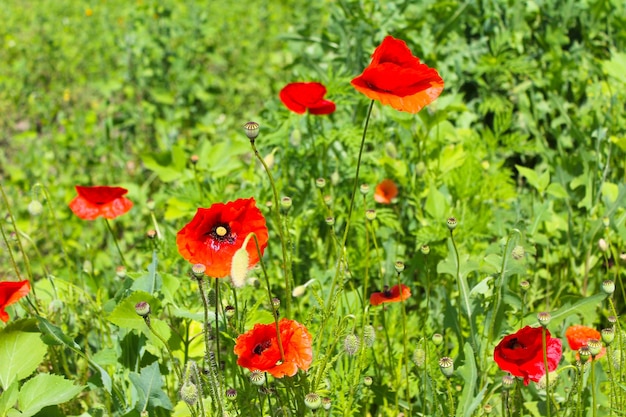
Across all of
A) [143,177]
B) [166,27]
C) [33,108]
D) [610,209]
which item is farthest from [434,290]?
[33,108]

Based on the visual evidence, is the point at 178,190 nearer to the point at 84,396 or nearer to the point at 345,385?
the point at 84,396

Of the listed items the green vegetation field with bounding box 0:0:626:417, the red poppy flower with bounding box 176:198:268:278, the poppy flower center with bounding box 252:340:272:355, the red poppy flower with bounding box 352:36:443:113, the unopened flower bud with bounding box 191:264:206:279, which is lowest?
the green vegetation field with bounding box 0:0:626:417

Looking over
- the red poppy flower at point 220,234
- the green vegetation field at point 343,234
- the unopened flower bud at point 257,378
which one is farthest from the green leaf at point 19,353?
the unopened flower bud at point 257,378

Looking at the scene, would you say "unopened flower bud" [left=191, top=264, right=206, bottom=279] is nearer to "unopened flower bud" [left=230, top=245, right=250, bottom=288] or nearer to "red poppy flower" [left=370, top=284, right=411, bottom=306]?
"unopened flower bud" [left=230, top=245, right=250, bottom=288]

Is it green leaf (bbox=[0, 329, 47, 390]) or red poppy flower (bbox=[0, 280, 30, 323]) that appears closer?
red poppy flower (bbox=[0, 280, 30, 323])

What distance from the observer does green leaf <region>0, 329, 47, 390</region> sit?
166 centimetres

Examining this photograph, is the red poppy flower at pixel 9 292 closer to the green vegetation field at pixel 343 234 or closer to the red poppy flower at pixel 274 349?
the green vegetation field at pixel 343 234

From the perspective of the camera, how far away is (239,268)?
1283 millimetres

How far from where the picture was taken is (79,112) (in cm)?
404

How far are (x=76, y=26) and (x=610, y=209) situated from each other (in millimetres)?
4995

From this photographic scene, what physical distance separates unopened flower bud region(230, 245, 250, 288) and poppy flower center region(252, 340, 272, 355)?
22cm

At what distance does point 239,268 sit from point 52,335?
0.63m

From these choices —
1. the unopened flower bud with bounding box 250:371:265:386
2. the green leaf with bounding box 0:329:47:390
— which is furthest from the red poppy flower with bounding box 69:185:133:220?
the unopened flower bud with bounding box 250:371:265:386

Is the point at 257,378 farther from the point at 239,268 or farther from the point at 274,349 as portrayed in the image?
the point at 239,268
